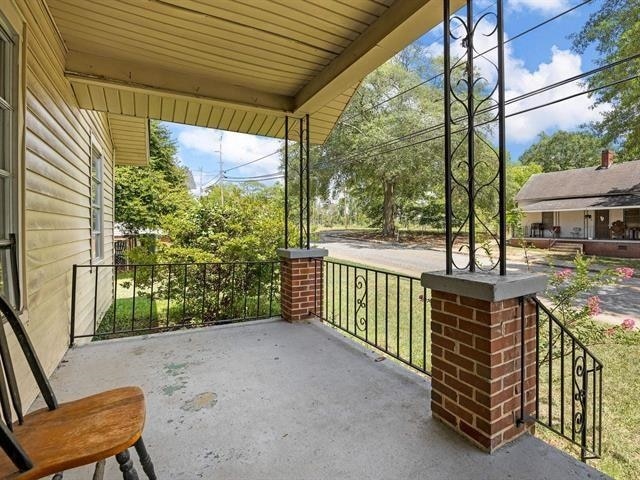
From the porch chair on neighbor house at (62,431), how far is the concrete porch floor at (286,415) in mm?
442

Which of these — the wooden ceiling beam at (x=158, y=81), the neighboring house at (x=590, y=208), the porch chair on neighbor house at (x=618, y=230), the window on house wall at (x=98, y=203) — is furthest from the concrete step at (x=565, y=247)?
the window on house wall at (x=98, y=203)

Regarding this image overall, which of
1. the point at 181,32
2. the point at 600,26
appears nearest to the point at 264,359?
the point at 181,32

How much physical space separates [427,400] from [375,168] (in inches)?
631

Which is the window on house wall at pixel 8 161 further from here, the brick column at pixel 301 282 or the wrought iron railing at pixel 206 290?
the wrought iron railing at pixel 206 290

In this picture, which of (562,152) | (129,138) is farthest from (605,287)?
(562,152)

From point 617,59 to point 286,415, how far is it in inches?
483

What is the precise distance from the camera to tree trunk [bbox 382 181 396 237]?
19.5 metres

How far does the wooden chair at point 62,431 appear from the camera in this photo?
930mm

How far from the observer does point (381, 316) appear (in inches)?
243

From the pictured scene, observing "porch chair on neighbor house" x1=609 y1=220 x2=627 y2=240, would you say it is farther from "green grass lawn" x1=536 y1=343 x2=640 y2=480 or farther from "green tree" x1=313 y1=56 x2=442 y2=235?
"green grass lawn" x1=536 y1=343 x2=640 y2=480

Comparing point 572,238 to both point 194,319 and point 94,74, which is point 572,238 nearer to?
point 194,319

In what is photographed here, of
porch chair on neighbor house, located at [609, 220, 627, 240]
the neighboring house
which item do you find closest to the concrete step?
the neighboring house

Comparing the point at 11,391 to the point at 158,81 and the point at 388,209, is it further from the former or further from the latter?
the point at 388,209

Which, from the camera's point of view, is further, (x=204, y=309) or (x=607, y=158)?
(x=607, y=158)
